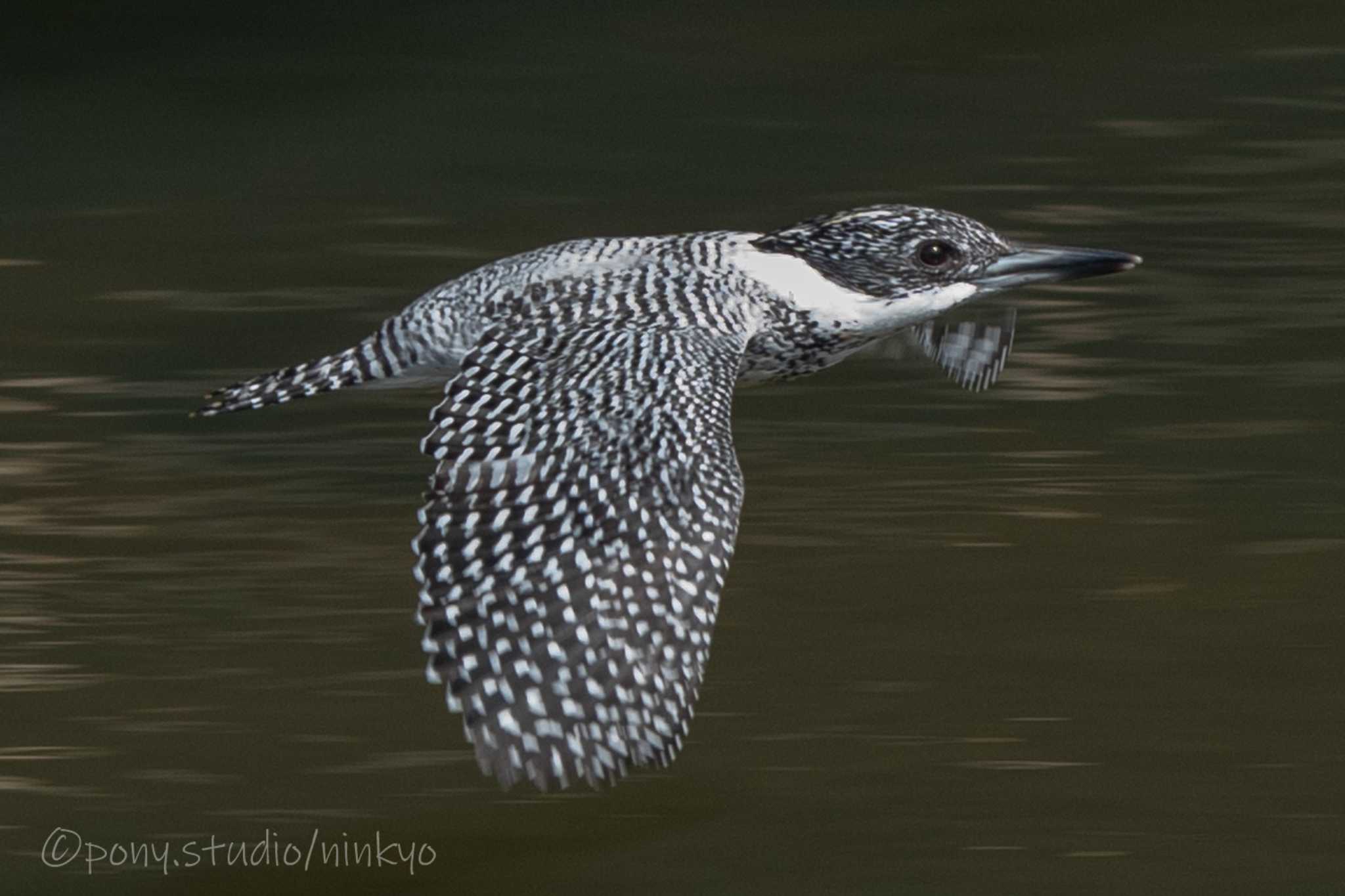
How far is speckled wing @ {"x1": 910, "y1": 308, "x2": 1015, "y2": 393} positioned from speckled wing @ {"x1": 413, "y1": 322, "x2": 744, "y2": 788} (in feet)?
8.05

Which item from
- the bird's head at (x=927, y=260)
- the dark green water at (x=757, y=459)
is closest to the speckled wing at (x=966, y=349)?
the dark green water at (x=757, y=459)

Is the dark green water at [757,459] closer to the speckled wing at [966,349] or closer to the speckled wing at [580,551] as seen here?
the speckled wing at [966,349]

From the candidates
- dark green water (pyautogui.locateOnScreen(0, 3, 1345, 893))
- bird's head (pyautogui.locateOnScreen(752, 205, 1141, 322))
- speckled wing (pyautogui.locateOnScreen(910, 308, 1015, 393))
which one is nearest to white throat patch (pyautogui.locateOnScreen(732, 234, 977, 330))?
bird's head (pyautogui.locateOnScreen(752, 205, 1141, 322))

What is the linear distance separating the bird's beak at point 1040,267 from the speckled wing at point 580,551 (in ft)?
5.10

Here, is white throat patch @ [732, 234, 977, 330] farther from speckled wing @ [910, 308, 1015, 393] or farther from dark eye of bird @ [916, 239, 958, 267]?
speckled wing @ [910, 308, 1015, 393]

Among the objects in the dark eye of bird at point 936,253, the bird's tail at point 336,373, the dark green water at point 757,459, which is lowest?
the dark green water at point 757,459

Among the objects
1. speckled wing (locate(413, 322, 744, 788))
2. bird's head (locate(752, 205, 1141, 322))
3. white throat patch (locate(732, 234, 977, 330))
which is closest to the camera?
speckled wing (locate(413, 322, 744, 788))

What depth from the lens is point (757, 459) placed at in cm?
1086

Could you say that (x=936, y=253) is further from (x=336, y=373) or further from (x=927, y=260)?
(x=336, y=373)

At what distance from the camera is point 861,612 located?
9383 millimetres

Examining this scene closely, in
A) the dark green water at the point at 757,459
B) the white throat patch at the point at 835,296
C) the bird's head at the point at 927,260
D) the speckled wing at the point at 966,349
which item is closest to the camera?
the dark green water at the point at 757,459

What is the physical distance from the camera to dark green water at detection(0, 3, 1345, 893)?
806 cm

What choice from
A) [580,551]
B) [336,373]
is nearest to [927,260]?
[336,373]

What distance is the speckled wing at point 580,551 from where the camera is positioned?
654cm
